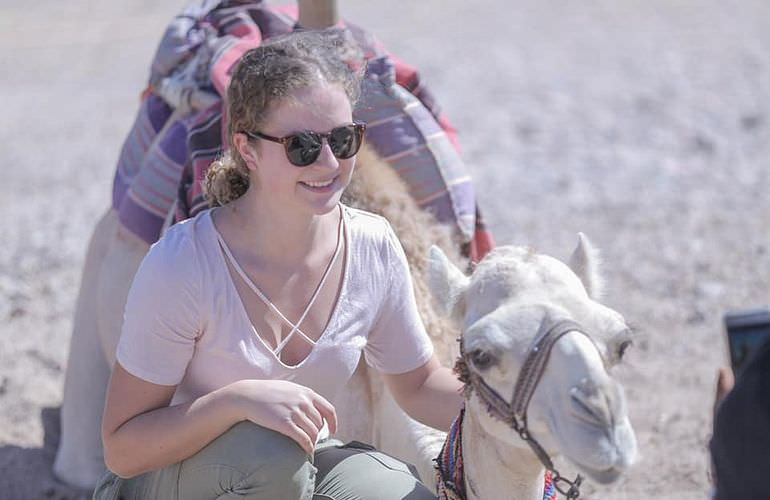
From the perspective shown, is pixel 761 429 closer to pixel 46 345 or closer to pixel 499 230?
pixel 46 345

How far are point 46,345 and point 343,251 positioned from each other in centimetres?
311

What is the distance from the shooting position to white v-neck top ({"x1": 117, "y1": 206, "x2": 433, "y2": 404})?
9.82 ft

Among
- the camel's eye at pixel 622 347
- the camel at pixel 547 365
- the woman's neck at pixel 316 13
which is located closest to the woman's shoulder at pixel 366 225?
the camel at pixel 547 365

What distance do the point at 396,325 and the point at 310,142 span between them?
1.89 feet

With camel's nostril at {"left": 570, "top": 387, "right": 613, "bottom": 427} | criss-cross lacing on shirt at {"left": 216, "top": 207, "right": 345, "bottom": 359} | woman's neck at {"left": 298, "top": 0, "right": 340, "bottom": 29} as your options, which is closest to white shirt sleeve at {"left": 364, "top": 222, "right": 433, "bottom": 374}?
criss-cross lacing on shirt at {"left": 216, "top": 207, "right": 345, "bottom": 359}

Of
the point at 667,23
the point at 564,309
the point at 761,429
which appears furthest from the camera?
the point at 667,23

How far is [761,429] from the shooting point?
86.2 inches

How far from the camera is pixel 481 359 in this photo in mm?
2693

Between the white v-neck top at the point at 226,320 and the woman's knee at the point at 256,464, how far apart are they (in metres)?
0.19

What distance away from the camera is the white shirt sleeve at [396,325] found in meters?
3.29

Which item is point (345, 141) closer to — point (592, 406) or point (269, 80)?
point (269, 80)

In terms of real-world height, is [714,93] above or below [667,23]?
above

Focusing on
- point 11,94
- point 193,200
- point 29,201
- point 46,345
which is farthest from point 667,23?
point 193,200

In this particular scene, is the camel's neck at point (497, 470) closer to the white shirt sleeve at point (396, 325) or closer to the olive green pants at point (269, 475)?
the olive green pants at point (269, 475)
